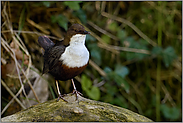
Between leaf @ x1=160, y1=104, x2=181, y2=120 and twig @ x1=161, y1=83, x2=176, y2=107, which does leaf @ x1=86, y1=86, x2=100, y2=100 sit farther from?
twig @ x1=161, y1=83, x2=176, y2=107

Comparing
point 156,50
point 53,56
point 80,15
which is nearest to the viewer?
point 53,56

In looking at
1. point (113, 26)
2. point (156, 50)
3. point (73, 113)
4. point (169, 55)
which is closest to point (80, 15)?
point (113, 26)

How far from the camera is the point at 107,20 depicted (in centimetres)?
385

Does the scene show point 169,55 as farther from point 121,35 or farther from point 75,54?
point 75,54

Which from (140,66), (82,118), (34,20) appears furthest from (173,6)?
(82,118)

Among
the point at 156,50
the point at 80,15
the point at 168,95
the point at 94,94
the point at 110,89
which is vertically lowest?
the point at 168,95

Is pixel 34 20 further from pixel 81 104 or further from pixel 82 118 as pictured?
pixel 82 118

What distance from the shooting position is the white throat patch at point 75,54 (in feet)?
6.50

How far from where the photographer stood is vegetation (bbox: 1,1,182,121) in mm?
2941

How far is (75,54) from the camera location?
198 cm

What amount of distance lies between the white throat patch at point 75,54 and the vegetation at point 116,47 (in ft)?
2.84

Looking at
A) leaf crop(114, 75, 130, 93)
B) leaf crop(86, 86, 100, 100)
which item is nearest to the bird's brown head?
leaf crop(86, 86, 100, 100)

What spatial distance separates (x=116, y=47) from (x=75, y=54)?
68.1 inches

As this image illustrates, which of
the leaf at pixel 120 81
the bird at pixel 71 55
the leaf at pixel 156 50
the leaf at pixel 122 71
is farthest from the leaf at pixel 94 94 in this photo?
the leaf at pixel 156 50
